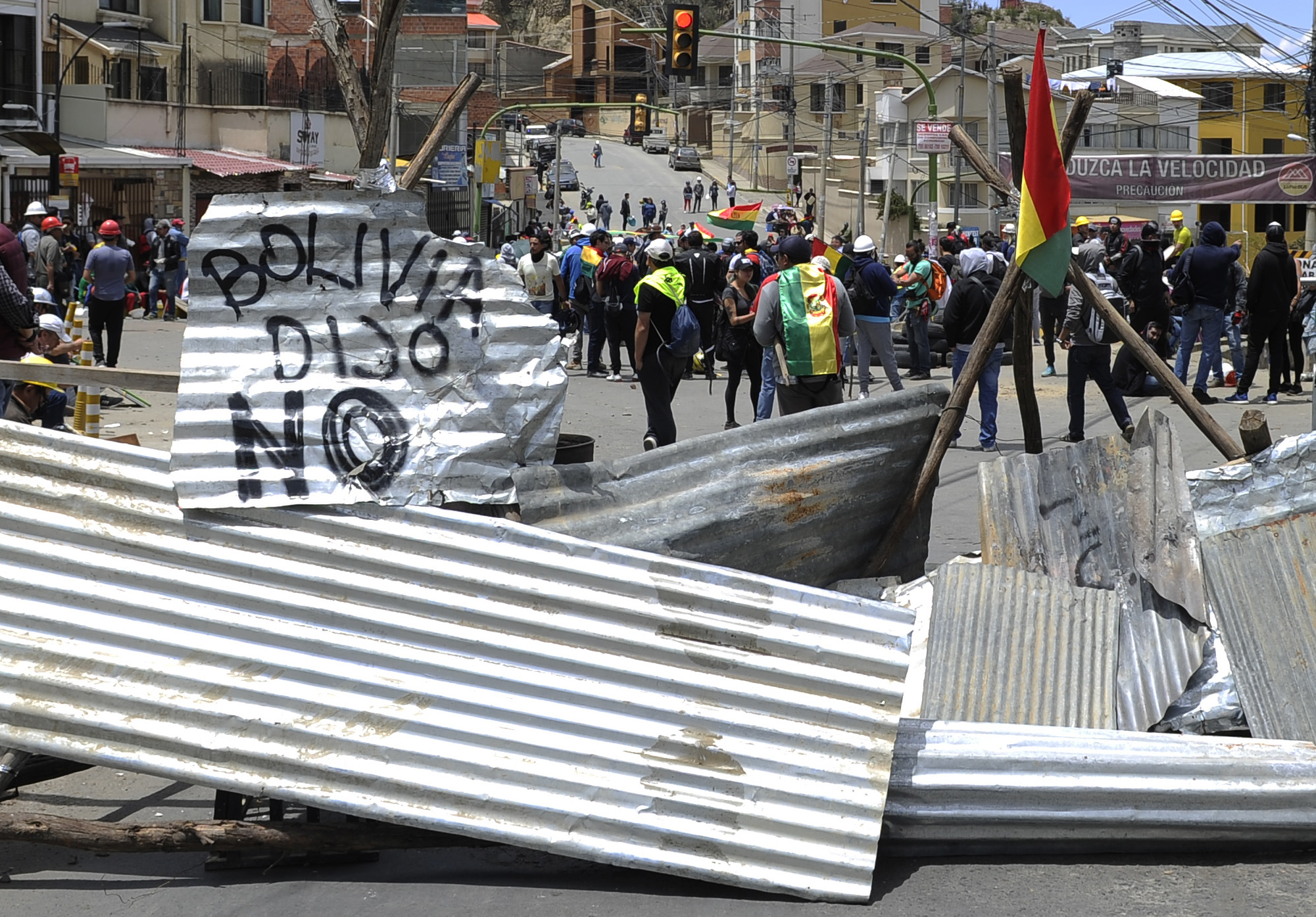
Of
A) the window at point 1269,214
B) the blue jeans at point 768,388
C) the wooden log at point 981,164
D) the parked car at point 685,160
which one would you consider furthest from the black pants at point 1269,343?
the parked car at point 685,160

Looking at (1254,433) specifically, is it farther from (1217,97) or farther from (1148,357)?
(1217,97)

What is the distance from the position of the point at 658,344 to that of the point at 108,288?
7.96 meters

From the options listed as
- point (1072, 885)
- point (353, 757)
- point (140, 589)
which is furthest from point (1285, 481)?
point (140, 589)

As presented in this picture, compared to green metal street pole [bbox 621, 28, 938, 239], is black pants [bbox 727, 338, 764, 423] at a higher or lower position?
lower

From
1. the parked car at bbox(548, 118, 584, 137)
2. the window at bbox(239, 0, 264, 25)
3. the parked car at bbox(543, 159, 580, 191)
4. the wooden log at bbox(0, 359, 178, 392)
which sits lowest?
the wooden log at bbox(0, 359, 178, 392)

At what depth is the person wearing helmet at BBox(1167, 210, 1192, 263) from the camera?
739 inches

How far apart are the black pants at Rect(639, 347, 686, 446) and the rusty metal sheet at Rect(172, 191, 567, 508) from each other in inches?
253

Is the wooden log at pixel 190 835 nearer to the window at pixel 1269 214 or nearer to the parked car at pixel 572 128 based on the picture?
the window at pixel 1269 214

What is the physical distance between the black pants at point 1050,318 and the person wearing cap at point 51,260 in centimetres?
1280

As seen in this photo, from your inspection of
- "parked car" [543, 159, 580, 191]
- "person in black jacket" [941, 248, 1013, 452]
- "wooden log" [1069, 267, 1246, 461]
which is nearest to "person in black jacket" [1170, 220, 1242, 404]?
"person in black jacket" [941, 248, 1013, 452]

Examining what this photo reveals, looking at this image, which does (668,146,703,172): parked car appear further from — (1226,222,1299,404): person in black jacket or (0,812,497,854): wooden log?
(0,812,497,854): wooden log

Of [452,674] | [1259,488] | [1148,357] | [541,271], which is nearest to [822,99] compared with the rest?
[541,271]

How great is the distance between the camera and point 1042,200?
637 centimetres

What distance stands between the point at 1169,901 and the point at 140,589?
128 inches
